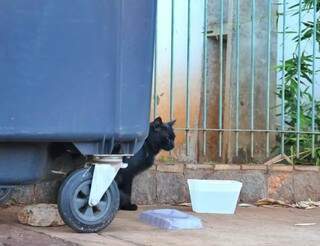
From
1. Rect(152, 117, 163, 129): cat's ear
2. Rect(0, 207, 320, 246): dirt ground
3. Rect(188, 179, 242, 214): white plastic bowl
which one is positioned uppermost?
Rect(152, 117, 163, 129): cat's ear

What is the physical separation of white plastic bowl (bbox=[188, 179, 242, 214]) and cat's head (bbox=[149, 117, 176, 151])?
1.69ft

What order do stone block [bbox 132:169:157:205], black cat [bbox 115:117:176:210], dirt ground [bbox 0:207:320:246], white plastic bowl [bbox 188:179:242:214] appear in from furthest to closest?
stone block [bbox 132:169:157:205] < black cat [bbox 115:117:176:210] < white plastic bowl [bbox 188:179:242:214] < dirt ground [bbox 0:207:320:246]

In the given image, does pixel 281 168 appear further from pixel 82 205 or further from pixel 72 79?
pixel 72 79

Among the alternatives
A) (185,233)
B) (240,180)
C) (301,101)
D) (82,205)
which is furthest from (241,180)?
(82,205)

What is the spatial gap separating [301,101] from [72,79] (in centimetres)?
301

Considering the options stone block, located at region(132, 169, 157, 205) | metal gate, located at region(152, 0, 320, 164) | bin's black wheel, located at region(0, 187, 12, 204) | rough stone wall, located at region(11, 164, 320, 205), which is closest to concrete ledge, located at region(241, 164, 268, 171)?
rough stone wall, located at region(11, 164, 320, 205)

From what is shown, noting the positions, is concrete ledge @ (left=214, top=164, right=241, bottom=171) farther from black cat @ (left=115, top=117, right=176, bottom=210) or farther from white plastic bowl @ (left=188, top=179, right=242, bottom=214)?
white plastic bowl @ (left=188, top=179, right=242, bottom=214)

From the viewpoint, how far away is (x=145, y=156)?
16.7 ft

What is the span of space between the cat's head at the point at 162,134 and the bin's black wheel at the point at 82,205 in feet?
4.96

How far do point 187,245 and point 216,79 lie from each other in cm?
281

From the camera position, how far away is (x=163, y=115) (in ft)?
19.0

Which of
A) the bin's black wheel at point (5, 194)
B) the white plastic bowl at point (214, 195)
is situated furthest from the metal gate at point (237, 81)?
the bin's black wheel at point (5, 194)

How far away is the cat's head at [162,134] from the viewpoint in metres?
5.28

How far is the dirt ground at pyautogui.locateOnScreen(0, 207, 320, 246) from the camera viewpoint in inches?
142
